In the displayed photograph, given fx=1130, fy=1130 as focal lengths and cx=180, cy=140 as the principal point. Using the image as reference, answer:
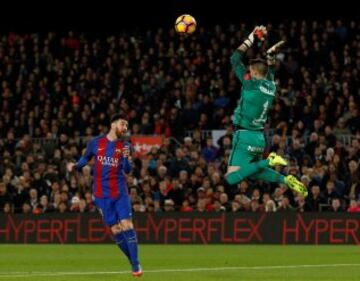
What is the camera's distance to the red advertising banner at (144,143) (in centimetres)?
3058

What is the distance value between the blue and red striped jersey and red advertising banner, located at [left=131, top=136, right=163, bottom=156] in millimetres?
13845

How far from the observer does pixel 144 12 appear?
40.5 meters

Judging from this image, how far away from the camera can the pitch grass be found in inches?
638

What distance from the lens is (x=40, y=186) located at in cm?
2920

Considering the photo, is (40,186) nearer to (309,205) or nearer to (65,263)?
(309,205)

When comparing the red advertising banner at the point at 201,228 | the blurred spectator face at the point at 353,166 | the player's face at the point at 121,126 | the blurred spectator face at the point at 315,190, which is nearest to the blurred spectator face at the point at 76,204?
the red advertising banner at the point at 201,228

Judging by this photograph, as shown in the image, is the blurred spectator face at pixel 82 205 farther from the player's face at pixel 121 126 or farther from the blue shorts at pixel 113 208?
the player's face at pixel 121 126

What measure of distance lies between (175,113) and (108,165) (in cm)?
1451

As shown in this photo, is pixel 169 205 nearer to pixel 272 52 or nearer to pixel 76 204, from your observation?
pixel 76 204

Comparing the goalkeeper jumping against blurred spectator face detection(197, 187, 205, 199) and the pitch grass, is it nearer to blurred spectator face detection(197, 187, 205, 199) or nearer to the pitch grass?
the pitch grass

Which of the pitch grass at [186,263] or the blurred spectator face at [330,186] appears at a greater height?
the blurred spectator face at [330,186]

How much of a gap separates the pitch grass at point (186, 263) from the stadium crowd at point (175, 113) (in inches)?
84.6

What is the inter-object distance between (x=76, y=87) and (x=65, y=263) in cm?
1511

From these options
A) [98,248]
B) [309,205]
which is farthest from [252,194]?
[98,248]
